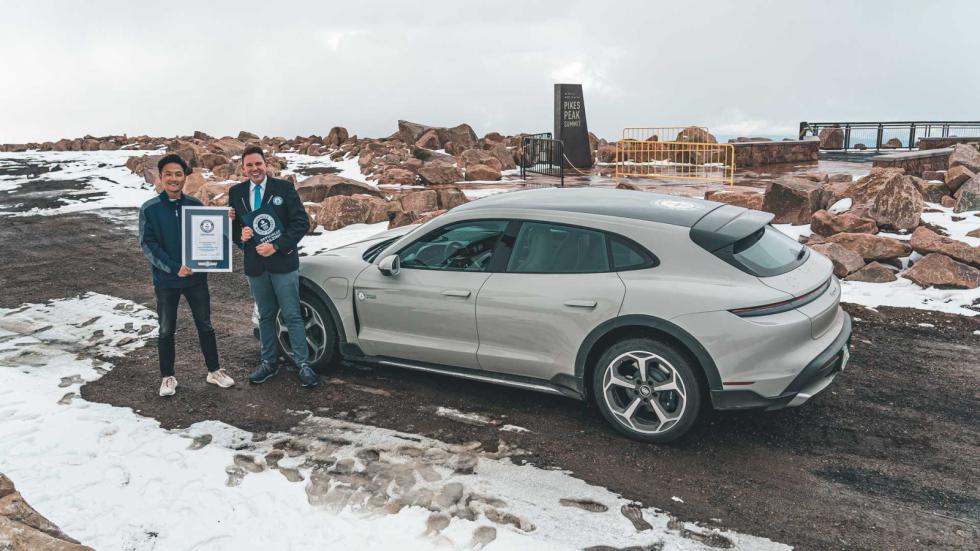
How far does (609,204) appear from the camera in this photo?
5621mm

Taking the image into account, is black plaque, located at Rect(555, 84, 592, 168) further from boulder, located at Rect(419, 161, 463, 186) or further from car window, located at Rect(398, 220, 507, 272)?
car window, located at Rect(398, 220, 507, 272)

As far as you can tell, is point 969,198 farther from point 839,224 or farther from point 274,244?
point 274,244

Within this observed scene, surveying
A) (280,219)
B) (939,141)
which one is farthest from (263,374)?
(939,141)

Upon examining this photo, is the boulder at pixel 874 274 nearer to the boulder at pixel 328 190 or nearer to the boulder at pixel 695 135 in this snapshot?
the boulder at pixel 328 190

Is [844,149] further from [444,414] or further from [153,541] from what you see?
[153,541]

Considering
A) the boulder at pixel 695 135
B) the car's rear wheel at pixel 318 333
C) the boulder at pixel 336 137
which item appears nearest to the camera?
the car's rear wheel at pixel 318 333

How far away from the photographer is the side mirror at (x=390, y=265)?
586 cm

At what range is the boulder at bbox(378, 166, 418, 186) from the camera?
20453 millimetres

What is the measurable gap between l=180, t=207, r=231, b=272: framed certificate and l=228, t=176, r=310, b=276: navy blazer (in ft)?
0.48

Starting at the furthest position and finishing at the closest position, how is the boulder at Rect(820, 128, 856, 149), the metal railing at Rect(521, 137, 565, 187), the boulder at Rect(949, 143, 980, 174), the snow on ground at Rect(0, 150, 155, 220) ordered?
1. the boulder at Rect(820, 128, 856, 149)
2. the metal railing at Rect(521, 137, 565, 187)
3. the snow on ground at Rect(0, 150, 155, 220)
4. the boulder at Rect(949, 143, 980, 174)

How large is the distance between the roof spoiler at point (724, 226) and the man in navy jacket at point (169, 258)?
12.5ft

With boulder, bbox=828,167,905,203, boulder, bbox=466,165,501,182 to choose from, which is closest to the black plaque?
boulder, bbox=466,165,501,182

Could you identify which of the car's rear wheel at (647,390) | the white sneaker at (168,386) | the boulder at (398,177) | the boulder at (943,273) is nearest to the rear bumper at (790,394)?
the car's rear wheel at (647,390)

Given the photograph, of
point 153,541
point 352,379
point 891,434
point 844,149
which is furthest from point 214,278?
point 844,149
